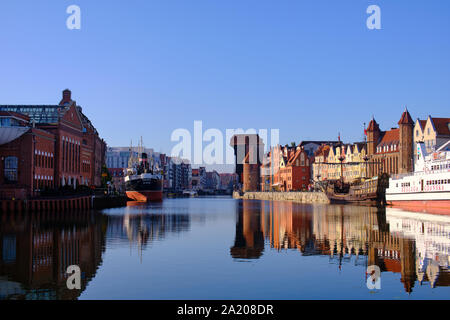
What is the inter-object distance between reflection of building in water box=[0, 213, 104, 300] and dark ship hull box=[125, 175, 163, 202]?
8731 cm

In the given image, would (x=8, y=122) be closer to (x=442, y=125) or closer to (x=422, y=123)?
(x=442, y=125)

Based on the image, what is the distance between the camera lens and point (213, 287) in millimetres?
17672

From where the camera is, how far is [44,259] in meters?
A: 23.3

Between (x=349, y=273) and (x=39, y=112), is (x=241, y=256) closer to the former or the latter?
(x=349, y=273)

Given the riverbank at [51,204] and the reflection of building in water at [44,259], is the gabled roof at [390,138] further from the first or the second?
the reflection of building in water at [44,259]

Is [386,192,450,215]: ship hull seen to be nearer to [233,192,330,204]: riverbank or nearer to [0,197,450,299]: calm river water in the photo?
[233,192,330,204]: riverbank

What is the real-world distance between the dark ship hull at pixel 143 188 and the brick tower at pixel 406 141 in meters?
63.6

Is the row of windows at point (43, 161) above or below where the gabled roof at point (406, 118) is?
below

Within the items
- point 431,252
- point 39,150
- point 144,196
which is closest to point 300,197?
point 144,196

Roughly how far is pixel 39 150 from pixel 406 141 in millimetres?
88262

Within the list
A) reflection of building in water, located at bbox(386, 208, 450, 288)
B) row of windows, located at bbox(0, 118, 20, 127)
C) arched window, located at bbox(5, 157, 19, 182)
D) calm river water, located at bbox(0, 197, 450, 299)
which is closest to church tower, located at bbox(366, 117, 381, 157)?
row of windows, located at bbox(0, 118, 20, 127)

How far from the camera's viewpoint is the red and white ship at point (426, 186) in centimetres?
7094

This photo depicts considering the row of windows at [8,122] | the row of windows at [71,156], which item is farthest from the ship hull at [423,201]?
the row of windows at [8,122]
